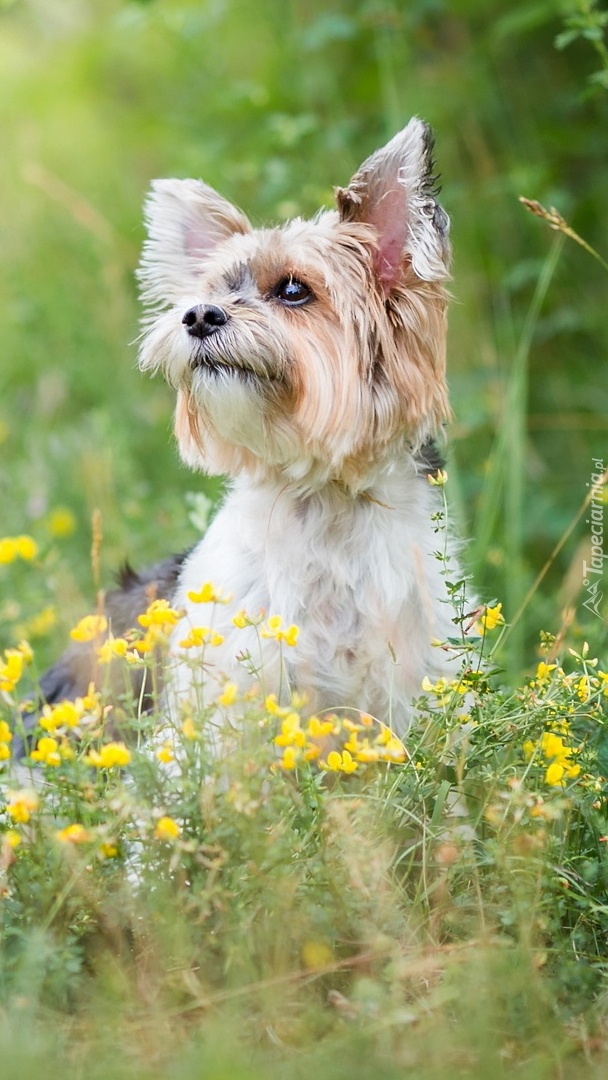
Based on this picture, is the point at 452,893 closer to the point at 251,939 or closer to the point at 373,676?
the point at 251,939

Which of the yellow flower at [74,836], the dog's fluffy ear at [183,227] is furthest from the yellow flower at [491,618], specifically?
the dog's fluffy ear at [183,227]

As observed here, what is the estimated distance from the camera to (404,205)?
332 cm

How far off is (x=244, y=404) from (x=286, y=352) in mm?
191

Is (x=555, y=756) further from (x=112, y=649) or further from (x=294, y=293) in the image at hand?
(x=294, y=293)

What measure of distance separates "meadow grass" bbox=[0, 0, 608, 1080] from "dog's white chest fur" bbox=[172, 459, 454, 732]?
0.56 ft

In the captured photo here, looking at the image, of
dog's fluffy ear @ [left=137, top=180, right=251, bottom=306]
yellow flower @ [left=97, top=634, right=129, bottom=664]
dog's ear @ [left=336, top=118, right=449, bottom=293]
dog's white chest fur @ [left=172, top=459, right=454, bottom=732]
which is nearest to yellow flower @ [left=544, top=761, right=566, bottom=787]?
Answer: dog's white chest fur @ [left=172, top=459, right=454, bottom=732]

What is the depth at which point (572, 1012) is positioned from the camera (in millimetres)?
2334

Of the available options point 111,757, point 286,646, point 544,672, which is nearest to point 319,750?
point 111,757

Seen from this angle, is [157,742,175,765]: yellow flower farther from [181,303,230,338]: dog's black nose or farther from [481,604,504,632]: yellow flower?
[181,303,230,338]: dog's black nose

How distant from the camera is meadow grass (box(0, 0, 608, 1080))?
7.39ft

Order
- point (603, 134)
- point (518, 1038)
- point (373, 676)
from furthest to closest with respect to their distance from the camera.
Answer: point (603, 134), point (373, 676), point (518, 1038)

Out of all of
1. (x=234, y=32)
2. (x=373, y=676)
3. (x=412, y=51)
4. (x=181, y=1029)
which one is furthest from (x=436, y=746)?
(x=234, y=32)

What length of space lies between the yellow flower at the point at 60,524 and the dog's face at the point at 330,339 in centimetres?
183

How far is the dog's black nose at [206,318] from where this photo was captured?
3236 millimetres
